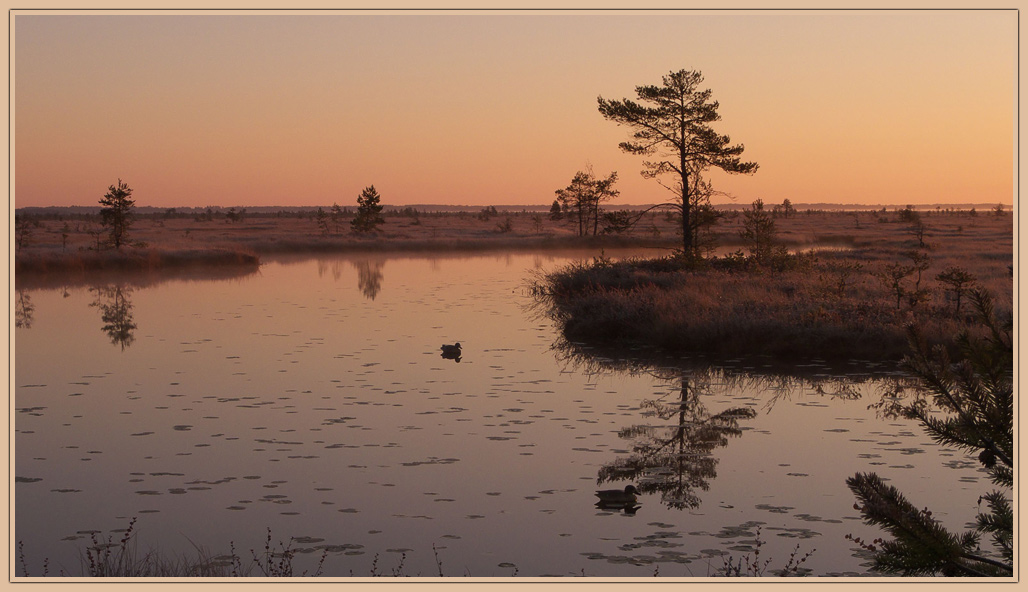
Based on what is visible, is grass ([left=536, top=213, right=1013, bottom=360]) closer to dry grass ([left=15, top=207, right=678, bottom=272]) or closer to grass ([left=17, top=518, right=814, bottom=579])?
grass ([left=17, top=518, right=814, bottom=579])

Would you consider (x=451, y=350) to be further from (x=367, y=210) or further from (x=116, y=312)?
(x=367, y=210)

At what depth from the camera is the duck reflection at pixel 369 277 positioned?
3638 cm

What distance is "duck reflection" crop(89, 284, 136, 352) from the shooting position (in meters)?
23.3

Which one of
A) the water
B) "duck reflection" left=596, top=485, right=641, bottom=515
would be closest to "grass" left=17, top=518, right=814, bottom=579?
the water

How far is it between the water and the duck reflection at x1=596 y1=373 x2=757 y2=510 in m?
0.05

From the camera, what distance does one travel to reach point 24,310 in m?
29.3

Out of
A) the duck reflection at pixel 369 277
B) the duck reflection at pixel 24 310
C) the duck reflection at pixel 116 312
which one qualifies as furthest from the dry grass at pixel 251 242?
the duck reflection at pixel 24 310

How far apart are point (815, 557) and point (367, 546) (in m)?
3.91

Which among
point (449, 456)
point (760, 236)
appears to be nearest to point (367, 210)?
point (760, 236)

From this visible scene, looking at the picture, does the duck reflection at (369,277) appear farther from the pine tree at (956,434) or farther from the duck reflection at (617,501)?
the pine tree at (956,434)

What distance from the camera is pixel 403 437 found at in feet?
40.7

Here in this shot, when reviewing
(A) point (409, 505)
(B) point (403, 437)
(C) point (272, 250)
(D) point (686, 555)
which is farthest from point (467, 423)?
(C) point (272, 250)

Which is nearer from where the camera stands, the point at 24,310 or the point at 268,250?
the point at 24,310

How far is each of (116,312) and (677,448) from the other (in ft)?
73.0
